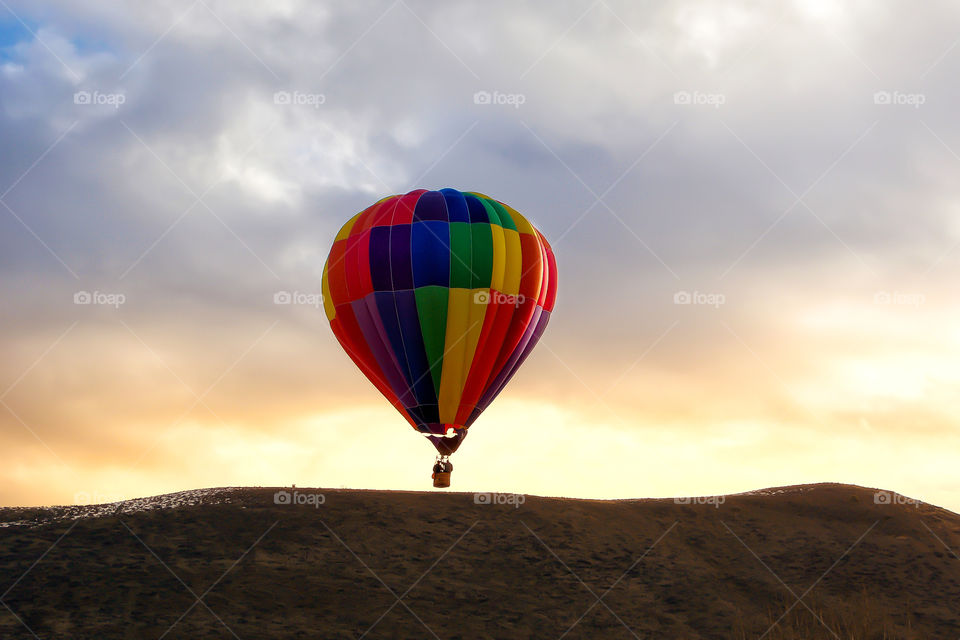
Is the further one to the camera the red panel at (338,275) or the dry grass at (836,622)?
the red panel at (338,275)

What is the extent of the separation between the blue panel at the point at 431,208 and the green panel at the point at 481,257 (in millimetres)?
1139

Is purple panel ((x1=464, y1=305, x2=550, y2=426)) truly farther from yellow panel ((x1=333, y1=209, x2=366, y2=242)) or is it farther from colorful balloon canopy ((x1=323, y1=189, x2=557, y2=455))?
yellow panel ((x1=333, y1=209, x2=366, y2=242))

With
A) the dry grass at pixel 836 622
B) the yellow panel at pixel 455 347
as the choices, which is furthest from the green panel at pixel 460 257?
the dry grass at pixel 836 622

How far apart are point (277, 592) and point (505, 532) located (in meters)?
8.24

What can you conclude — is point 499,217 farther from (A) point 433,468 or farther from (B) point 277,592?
(B) point 277,592

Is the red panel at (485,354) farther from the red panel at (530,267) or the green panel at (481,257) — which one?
the red panel at (530,267)

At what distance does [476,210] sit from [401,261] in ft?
10.8

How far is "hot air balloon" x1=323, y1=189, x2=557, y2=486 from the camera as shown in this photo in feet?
104

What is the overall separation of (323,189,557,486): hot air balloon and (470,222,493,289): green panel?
3cm

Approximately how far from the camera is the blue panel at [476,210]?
32.9m

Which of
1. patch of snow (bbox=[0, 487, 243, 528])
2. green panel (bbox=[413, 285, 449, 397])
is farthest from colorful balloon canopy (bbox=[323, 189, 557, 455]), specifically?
patch of snow (bbox=[0, 487, 243, 528])

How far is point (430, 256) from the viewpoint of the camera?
3192cm

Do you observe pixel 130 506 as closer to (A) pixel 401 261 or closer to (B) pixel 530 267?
(A) pixel 401 261

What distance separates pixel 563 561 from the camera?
30562 mm
